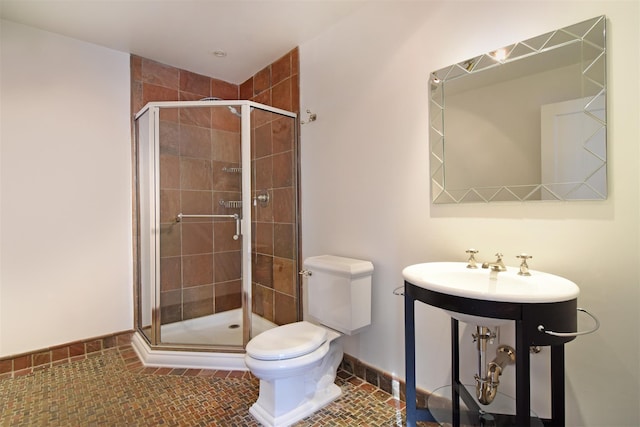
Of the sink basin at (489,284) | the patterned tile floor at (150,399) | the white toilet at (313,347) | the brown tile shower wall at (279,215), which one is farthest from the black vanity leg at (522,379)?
the brown tile shower wall at (279,215)

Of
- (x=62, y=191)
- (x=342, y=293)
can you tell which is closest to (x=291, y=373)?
(x=342, y=293)

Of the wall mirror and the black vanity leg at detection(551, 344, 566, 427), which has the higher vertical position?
the wall mirror

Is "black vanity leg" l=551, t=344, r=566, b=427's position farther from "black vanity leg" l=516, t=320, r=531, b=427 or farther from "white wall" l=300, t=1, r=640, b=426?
"black vanity leg" l=516, t=320, r=531, b=427

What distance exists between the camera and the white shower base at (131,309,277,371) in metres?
2.22

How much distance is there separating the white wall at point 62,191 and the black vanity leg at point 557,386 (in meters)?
2.87

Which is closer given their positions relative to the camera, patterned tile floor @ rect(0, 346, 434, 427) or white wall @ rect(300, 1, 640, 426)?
white wall @ rect(300, 1, 640, 426)

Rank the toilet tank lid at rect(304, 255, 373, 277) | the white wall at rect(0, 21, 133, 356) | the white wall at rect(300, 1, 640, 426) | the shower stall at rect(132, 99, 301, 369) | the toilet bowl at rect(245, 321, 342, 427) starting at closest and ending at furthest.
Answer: the white wall at rect(300, 1, 640, 426) < the toilet bowl at rect(245, 321, 342, 427) < the toilet tank lid at rect(304, 255, 373, 277) < the white wall at rect(0, 21, 133, 356) < the shower stall at rect(132, 99, 301, 369)

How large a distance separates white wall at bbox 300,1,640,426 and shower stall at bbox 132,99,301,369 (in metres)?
0.26

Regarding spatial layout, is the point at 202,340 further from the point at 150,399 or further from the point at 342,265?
the point at 342,265

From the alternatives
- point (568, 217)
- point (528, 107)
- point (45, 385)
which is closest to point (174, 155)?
point (45, 385)

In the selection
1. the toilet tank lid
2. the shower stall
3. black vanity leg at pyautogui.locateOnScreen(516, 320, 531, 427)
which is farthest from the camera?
the shower stall

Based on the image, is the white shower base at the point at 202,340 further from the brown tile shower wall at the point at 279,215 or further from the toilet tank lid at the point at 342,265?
the toilet tank lid at the point at 342,265

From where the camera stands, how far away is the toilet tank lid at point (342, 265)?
184 centimetres

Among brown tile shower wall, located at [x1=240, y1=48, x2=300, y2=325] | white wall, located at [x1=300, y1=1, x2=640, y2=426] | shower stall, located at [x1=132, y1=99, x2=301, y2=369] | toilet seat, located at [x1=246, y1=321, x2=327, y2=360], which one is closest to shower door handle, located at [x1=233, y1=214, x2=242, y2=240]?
shower stall, located at [x1=132, y1=99, x2=301, y2=369]
